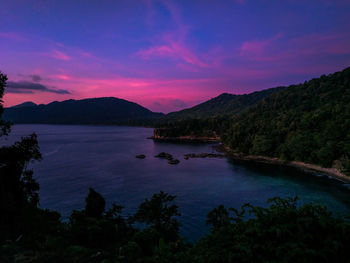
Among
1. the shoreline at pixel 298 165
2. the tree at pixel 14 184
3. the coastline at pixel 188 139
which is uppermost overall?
the tree at pixel 14 184

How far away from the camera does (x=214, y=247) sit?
24.1ft

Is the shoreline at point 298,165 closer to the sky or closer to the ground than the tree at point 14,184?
closer to the ground

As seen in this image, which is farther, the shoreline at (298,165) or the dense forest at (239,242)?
the shoreline at (298,165)

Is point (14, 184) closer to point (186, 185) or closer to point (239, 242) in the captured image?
point (239, 242)

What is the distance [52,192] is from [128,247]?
51577 mm

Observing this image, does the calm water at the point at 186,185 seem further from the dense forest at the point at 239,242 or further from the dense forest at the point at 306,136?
the dense forest at the point at 239,242

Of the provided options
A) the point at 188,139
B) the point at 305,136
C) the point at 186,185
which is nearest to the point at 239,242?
the point at 186,185

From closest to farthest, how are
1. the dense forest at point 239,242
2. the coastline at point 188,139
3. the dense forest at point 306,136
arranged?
the dense forest at point 239,242
the dense forest at point 306,136
the coastline at point 188,139

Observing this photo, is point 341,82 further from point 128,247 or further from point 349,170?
point 128,247

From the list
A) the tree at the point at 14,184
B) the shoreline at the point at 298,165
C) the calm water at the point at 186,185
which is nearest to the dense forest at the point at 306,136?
the shoreline at the point at 298,165

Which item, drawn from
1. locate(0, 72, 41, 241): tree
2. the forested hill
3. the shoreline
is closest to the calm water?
the shoreline

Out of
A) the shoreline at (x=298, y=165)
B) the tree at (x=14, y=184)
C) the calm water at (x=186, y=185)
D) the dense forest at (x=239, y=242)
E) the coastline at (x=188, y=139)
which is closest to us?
the dense forest at (x=239, y=242)

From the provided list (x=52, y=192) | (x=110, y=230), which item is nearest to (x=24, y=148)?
(x=110, y=230)

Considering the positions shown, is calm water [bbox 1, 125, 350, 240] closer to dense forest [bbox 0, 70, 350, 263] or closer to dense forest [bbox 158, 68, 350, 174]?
dense forest [bbox 158, 68, 350, 174]
